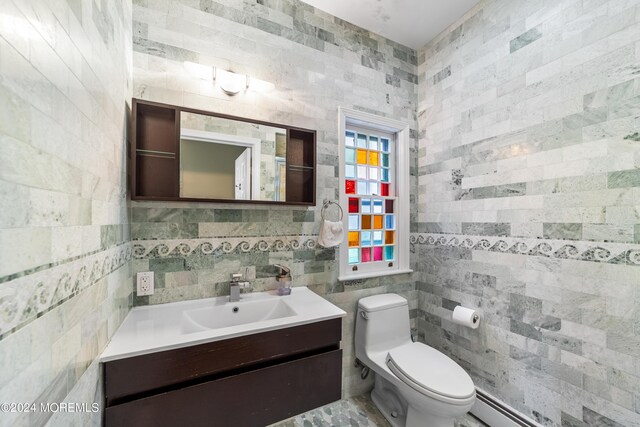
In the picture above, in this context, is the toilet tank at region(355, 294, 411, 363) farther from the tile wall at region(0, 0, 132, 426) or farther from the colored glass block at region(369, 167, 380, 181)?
the tile wall at region(0, 0, 132, 426)

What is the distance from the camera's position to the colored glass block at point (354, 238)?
83.2 inches

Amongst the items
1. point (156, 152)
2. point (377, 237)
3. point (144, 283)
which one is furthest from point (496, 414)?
point (156, 152)

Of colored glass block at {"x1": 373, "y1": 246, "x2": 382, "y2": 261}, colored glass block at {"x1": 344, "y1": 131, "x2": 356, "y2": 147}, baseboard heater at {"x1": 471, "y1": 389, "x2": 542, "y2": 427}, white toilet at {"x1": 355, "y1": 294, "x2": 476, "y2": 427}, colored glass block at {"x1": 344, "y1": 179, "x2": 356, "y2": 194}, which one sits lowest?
baseboard heater at {"x1": 471, "y1": 389, "x2": 542, "y2": 427}

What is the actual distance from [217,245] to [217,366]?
0.69 m

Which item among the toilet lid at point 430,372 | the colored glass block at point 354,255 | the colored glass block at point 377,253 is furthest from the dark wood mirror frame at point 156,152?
the toilet lid at point 430,372

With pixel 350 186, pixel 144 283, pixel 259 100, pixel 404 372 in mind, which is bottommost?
pixel 404 372

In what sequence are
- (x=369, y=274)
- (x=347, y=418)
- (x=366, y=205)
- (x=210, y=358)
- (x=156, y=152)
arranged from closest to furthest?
(x=210, y=358)
(x=156, y=152)
(x=347, y=418)
(x=369, y=274)
(x=366, y=205)

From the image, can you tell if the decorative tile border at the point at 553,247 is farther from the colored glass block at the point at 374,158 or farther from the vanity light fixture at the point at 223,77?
the vanity light fixture at the point at 223,77

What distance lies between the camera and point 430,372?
4.95 ft

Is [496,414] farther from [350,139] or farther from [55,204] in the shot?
[55,204]

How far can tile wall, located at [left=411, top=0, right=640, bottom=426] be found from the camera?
1.23 metres

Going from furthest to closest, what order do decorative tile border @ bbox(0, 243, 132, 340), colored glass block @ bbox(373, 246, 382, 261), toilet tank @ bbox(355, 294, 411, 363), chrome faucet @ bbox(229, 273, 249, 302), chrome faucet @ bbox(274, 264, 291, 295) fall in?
colored glass block @ bbox(373, 246, 382, 261) → toilet tank @ bbox(355, 294, 411, 363) → chrome faucet @ bbox(274, 264, 291, 295) → chrome faucet @ bbox(229, 273, 249, 302) → decorative tile border @ bbox(0, 243, 132, 340)

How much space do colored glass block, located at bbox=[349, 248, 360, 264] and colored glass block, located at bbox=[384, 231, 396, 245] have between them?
324mm

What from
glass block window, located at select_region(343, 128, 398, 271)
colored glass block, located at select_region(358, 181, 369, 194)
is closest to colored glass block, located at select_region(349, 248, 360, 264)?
glass block window, located at select_region(343, 128, 398, 271)
